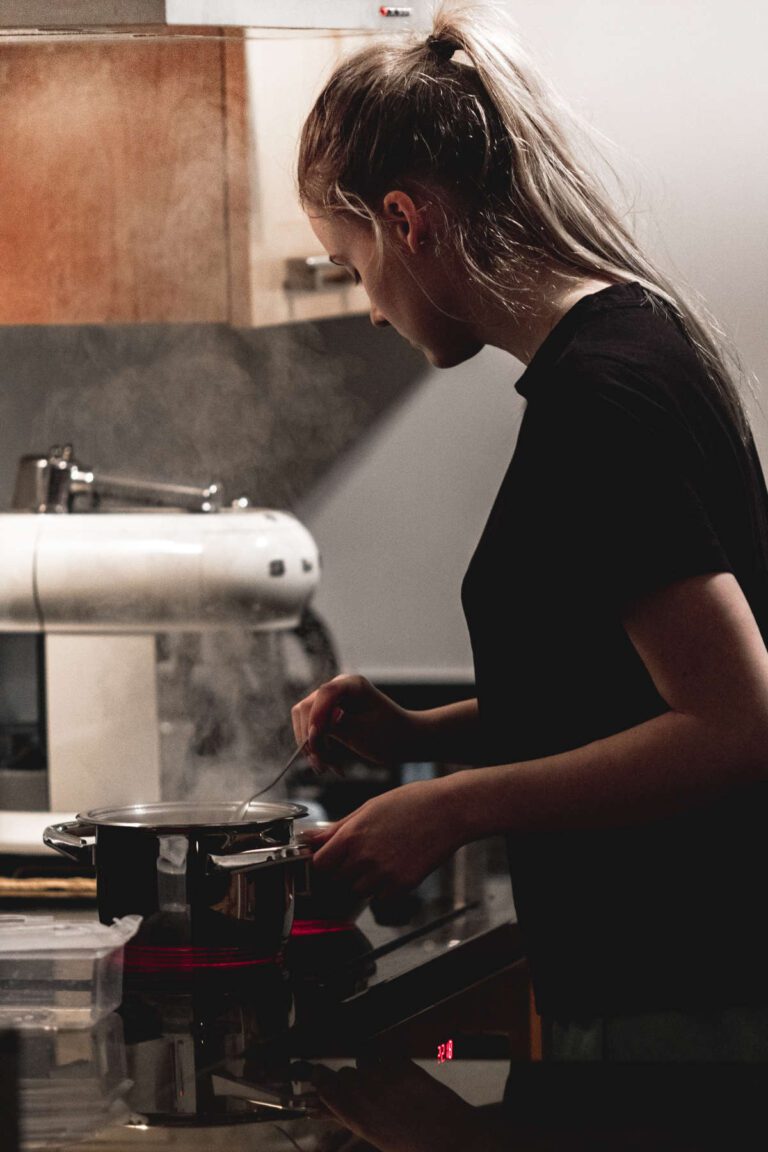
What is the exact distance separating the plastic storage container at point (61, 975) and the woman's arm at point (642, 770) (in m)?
0.17

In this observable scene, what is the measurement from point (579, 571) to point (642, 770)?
0.37ft

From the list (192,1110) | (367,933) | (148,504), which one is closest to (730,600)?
(192,1110)

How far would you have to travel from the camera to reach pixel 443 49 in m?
0.95

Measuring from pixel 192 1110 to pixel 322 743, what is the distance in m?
0.39

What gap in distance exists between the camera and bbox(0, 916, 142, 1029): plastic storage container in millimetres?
892

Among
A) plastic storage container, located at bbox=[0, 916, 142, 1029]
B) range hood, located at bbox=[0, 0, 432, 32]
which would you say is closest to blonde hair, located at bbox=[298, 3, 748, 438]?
range hood, located at bbox=[0, 0, 432, 32]

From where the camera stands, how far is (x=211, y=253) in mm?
1860

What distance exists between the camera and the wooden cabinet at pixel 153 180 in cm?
169

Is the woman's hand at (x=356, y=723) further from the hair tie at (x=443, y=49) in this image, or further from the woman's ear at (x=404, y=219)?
the hair tie at (x=443, y=49)

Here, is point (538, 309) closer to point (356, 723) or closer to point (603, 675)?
point (603, 675)

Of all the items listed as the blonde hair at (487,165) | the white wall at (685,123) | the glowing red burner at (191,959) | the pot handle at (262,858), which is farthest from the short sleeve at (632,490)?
the white wall at (685,123)

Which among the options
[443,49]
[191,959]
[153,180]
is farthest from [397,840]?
[153,180]

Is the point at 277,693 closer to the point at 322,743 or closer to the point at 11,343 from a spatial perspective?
the point at 11,343

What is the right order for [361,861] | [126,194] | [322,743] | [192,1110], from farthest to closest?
[126,194] < [322,743] < [361,861] < [192,1110]
